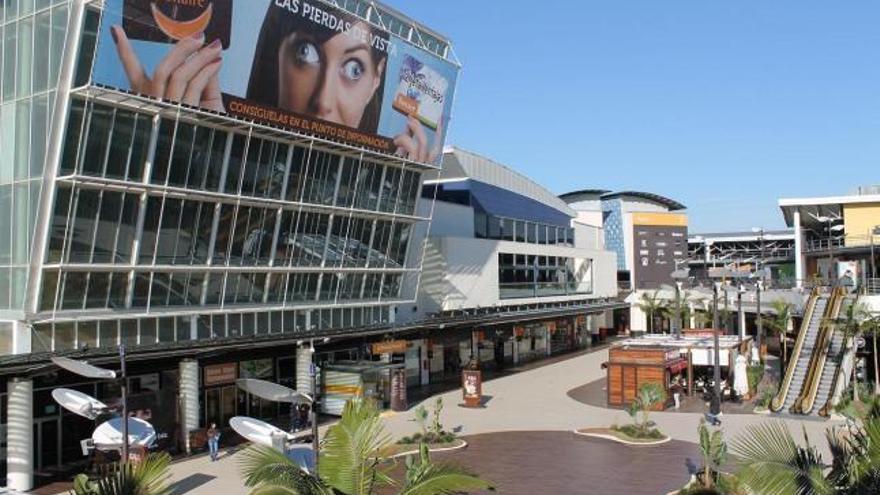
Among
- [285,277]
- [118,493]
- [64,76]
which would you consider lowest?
[118,493]

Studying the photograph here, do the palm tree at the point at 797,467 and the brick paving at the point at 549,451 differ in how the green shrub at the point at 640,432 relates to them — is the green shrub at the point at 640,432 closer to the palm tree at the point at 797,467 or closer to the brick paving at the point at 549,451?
the brick paving at the point at 549,451

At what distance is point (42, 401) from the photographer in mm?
28828

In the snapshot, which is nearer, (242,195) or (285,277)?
(242,195)

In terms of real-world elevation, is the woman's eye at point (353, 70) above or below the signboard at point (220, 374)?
above

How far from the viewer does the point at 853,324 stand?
3753 cm

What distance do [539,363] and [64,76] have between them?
43524 millimetres

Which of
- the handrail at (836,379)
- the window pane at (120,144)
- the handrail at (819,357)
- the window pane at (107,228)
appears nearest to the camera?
the window pane at (120,144)

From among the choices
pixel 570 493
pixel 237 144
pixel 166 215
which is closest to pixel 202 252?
pixel 166 215

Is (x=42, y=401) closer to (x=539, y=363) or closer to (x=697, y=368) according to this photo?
(x=697, y=368)

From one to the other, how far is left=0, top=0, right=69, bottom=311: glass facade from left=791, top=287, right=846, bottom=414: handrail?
99.3 ft

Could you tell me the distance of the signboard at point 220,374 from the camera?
3453 centimetres

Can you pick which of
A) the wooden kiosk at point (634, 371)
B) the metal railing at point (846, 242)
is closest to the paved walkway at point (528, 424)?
the wooden kiosk at point (634, 371)

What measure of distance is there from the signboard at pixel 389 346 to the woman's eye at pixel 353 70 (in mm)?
12617

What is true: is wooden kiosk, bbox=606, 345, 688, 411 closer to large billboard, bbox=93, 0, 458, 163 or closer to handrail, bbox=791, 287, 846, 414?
handrail, bbox=791, 287, 846, 414
